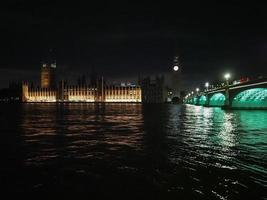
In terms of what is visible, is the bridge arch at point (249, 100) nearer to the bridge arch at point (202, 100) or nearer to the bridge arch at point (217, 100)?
the bridge arch at point (217, 100)

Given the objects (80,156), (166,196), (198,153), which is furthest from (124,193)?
(198,153)

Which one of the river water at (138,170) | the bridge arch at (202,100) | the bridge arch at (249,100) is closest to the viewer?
the river water at (138,170)

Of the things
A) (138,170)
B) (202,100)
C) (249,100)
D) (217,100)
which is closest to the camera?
(138,170)

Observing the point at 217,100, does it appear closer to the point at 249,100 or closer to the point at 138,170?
the point at 249,100

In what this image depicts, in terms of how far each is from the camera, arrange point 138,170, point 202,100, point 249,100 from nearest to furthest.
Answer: point 138,170 → point 249,100 → point 202,100

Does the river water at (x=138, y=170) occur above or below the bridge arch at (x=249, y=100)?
below

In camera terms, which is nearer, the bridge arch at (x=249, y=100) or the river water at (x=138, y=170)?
the river water at (x=138, y=170)

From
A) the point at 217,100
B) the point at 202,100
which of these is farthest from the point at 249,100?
the point at 202,100

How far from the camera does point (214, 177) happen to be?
14820 millimetres

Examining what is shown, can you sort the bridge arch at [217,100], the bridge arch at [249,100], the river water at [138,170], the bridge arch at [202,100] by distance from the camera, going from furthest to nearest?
the bridge arch at [202,100] → the bridge arch at [217,100] → the bridge arch at [249,100] → the river water at [138,170]

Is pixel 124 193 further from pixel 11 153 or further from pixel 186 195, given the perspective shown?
pixel 11 153

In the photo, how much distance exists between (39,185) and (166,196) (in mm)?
5269

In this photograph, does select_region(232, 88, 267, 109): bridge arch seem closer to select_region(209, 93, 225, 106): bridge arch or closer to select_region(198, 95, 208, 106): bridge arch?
select_region(209, 93, 225, 106): bridge arch

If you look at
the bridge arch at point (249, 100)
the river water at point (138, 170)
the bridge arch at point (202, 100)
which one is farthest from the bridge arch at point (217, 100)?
the river water at point (138, 170)
